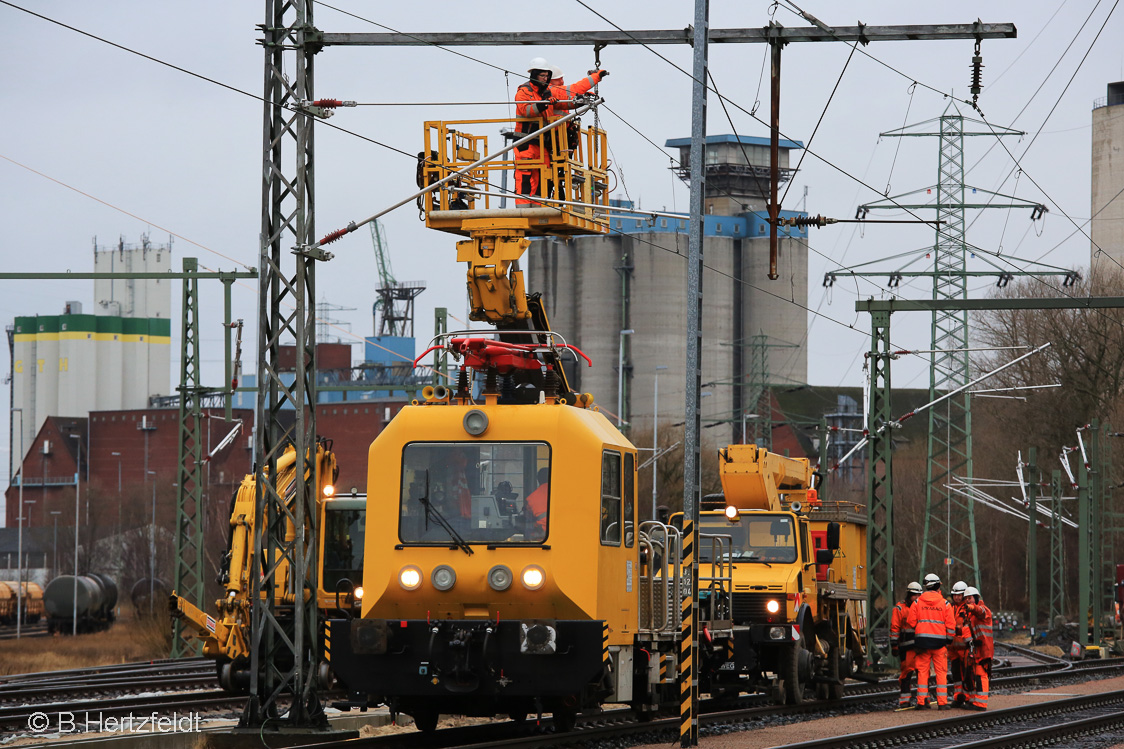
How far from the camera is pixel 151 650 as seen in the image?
127 feet

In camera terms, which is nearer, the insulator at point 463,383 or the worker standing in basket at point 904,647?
the insulator at point 463,383

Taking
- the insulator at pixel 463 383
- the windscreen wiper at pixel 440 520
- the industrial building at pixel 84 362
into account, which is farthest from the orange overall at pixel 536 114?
the industrial building at pixel 84 362

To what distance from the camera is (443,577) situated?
46.7 feet

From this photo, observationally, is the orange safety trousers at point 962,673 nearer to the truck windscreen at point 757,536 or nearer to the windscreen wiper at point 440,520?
the truck windscreen at point 757,536

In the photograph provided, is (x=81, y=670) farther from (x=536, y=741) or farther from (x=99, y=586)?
(x=99, y=586)

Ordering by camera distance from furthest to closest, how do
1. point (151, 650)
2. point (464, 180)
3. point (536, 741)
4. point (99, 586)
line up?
point (99, 586), point (151, 650), point (464, 180), point (536, 741)

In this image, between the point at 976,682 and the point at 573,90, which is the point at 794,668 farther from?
the point at 573,90

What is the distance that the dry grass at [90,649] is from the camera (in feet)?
128

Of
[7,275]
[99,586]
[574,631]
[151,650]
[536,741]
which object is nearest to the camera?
[574,631]

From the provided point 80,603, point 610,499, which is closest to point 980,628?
point 610,499

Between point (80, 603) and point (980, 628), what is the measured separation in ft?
147

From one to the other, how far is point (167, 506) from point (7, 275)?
6091cm

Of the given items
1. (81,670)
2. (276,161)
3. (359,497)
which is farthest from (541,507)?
(81,670)

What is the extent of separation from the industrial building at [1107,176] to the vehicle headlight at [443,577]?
250 ft
